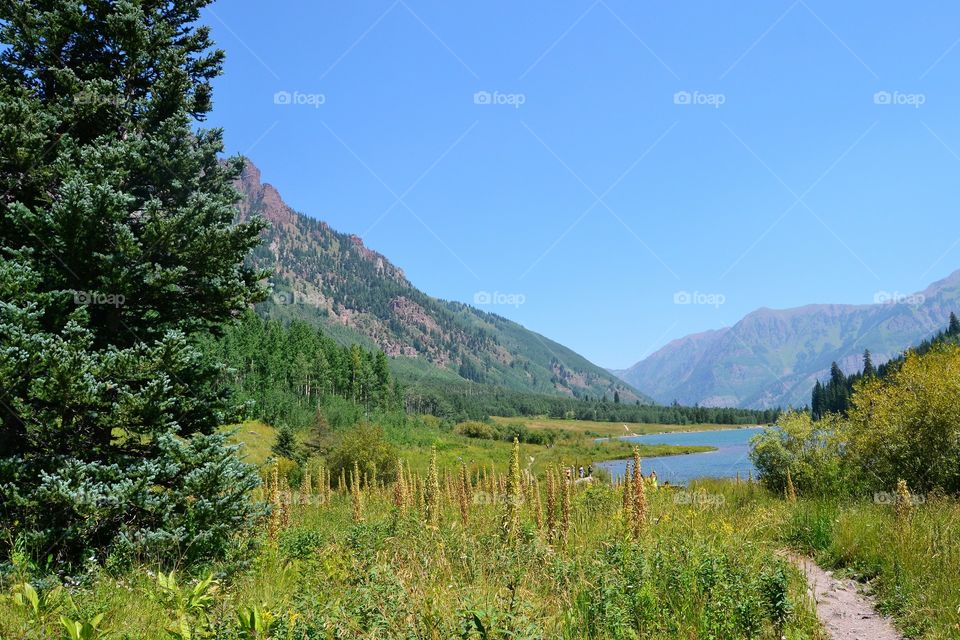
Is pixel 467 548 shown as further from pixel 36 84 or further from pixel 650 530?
pixel 36 84

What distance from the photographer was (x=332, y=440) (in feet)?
157

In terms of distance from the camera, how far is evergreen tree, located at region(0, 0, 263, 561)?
6859mm

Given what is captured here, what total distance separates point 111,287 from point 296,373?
254ft

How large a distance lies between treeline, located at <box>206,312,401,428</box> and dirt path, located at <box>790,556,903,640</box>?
192ft

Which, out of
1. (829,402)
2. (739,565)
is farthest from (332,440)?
(829,402)

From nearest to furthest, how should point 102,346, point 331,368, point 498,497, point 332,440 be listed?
point 102,346 < point 498,497 < point 332,440 < point 331,368

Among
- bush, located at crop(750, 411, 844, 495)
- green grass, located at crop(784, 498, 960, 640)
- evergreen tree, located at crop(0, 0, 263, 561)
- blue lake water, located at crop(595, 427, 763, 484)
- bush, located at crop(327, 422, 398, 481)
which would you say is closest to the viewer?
green grass, located at crop(784, 498, 960, 640)

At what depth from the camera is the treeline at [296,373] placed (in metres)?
67.1

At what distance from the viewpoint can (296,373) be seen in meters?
81.4

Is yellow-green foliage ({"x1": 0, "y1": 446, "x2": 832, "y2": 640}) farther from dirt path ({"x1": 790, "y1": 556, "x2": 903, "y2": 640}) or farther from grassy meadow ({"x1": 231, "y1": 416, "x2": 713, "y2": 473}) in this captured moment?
grassy meadow ({"x1": 231, "y1": 416, "x2": 713, "y2": 473})

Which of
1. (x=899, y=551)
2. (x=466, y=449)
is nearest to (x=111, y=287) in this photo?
(x=899, y=551)

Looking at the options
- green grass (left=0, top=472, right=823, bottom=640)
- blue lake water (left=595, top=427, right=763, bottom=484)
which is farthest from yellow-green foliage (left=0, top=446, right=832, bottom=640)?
blue lake water (left=595, top=427, right=763, bottom=484)

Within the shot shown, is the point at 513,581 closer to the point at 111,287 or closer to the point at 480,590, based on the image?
the point at 480,590

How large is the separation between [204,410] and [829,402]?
12268cm
